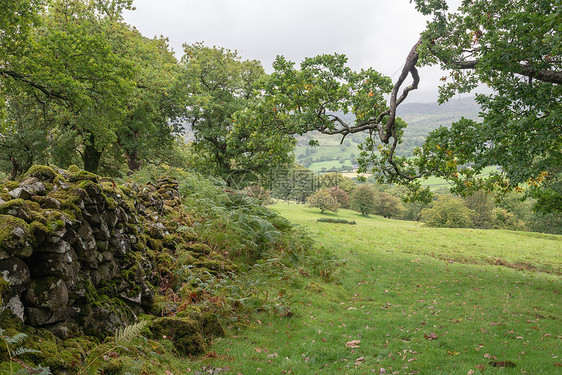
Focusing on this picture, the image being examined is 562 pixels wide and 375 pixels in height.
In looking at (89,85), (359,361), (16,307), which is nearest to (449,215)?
(359,361)

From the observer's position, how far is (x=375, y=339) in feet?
25.8

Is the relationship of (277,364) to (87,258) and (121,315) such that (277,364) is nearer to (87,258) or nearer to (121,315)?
(121,315)

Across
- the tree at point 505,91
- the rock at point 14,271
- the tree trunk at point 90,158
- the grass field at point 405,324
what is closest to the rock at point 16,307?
the rock at point 14,271

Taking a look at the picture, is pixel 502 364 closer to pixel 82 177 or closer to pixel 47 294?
pixel 47 294

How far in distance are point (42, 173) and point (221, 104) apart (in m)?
21.7

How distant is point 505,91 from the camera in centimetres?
1144

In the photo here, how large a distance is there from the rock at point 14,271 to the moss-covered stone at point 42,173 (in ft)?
7.15

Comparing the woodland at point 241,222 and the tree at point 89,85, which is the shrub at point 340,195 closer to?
the woodland at point 241,222

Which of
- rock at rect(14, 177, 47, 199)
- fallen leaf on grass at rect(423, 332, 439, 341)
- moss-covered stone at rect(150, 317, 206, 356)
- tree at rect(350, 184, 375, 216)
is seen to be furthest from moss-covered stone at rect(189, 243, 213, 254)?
tree at rect(350, 184, 375, 216)

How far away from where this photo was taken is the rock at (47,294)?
13.2ft

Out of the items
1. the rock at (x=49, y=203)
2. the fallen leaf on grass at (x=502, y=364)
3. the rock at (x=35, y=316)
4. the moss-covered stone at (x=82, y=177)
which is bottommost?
the fallen leaf on grass at (x=502, y=364)

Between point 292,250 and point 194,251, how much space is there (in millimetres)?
4878

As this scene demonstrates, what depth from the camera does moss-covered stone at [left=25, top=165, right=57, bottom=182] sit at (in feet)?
18.2

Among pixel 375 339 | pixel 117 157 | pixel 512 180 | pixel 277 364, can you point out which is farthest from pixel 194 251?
pixel 117 157
